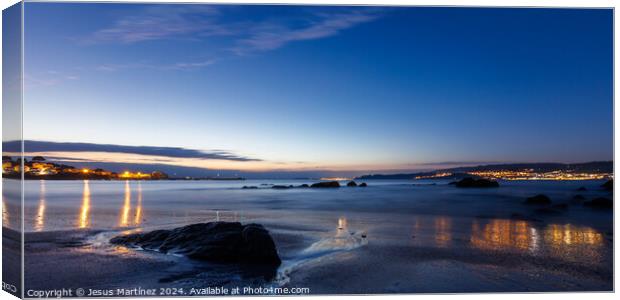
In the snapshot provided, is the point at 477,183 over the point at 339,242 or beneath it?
over

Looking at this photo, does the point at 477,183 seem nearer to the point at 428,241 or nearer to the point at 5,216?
the point at 428,241

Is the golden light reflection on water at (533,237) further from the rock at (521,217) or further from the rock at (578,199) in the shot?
the rock at (578,199)

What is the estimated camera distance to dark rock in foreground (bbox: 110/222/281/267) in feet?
19.1

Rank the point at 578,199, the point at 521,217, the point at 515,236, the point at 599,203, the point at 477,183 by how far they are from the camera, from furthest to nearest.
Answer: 1. the point at 477,183
2. the point at 578,199
3. the point at 599,203
4. the point at 521,217
5. the point at 515,236

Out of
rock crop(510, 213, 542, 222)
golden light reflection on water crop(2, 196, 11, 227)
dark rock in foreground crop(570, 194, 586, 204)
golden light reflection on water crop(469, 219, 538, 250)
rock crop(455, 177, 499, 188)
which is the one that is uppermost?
golden light reflection on water crop(2, 196, 11, 227)

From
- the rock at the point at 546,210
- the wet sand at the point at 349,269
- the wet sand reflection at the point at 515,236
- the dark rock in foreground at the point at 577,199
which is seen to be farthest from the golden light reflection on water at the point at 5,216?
the dark rock in foreground at the point at 577,199

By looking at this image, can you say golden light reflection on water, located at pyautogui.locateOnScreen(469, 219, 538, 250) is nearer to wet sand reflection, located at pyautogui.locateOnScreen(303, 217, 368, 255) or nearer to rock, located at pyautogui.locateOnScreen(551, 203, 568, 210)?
wet sand reflection, located at pyautogui.locateOnScreen(303, 217, 368, 255)

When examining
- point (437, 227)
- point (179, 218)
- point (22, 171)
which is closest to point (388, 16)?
point (437, 227)

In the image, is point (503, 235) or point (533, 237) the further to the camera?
point (503, 235)

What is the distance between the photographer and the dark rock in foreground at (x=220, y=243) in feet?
19.1

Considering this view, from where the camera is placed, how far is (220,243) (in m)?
5.96

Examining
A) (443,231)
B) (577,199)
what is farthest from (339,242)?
(577,199)

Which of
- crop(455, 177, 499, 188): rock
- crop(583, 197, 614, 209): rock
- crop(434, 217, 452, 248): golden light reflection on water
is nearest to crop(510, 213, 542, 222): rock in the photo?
crop(434, 217, 452, 248): golden light reflection on water

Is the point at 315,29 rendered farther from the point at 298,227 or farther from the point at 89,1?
the point at 298,227
